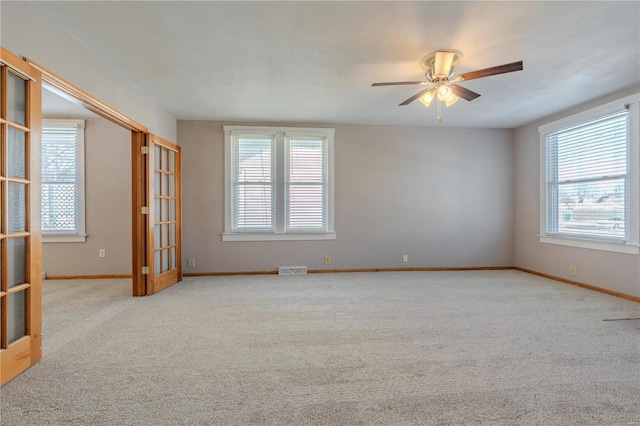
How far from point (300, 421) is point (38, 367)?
1945 mm

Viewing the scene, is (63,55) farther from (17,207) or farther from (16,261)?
(16,261)

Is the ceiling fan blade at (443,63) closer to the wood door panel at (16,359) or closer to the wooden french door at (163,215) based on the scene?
the wooden french door at (163,215)

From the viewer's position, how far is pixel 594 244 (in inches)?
168

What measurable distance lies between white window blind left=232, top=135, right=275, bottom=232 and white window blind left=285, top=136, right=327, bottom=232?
0.31 meters

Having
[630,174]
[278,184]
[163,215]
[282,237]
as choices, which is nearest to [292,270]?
[282,237]

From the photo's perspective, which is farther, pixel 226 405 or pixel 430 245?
pixel 430 245

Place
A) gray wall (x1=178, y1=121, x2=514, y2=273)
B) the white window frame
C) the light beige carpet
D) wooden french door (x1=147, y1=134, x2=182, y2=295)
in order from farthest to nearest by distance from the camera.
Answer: gray wall (x1=178, y1=121, x2=514, y2=273) → wooden french door (x1=147, y1=134, x2=182, y2=295) → the white window frame → the light beige carpet

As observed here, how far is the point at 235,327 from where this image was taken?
290 cm

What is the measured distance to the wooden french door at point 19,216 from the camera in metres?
1.96

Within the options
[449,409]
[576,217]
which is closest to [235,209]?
[449,409]

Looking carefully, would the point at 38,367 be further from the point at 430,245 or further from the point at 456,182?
the point at 456,182

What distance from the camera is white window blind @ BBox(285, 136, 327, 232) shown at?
5.33m

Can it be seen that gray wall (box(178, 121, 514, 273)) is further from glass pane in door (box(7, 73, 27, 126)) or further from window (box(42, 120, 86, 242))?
glass pane in door (box(7, 73, 27, 126))

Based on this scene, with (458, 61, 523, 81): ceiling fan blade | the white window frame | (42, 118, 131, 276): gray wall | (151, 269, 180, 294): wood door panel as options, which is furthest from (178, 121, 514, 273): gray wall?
(458, 61, 523, 81): ceiling fan blade
